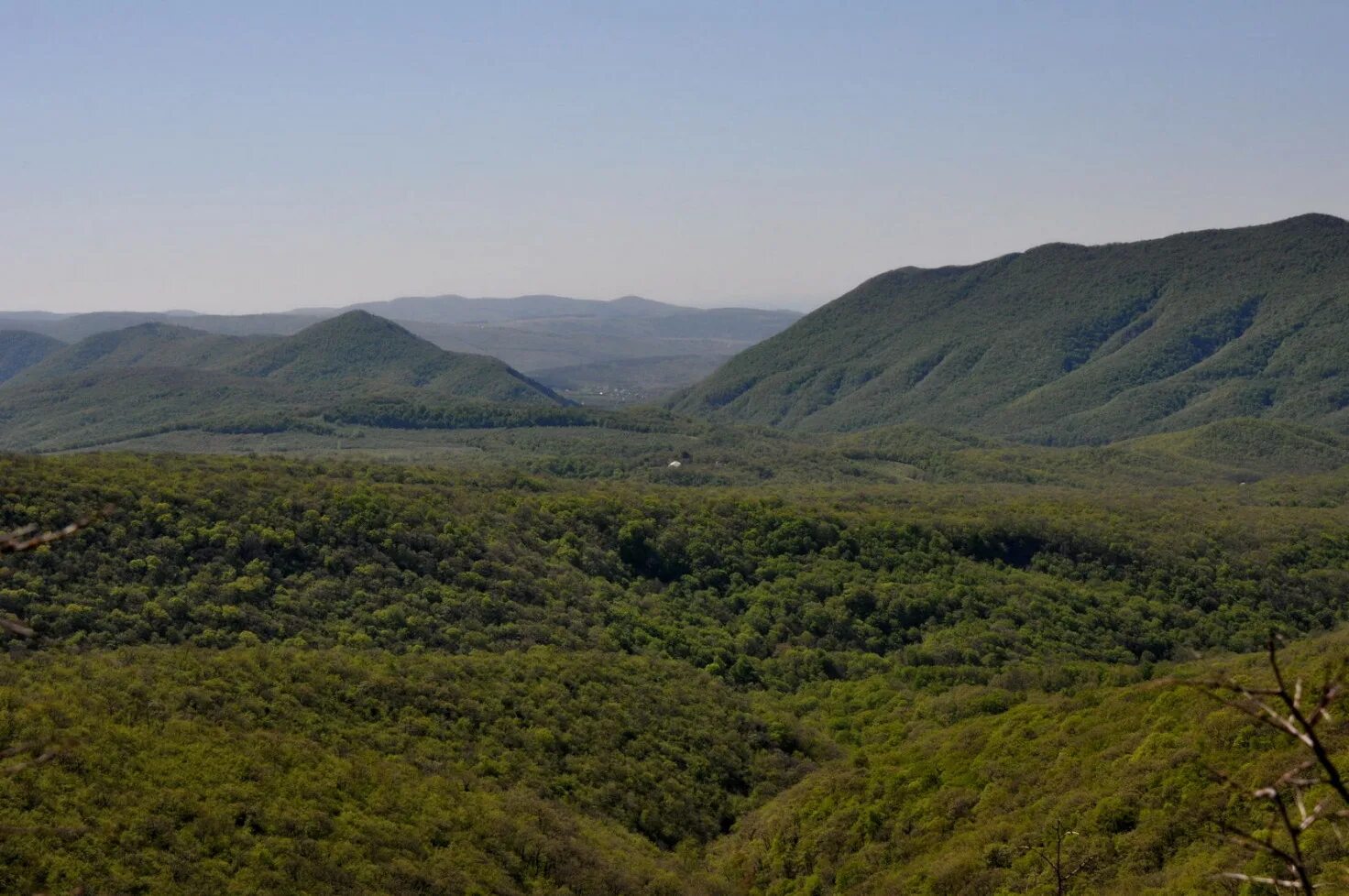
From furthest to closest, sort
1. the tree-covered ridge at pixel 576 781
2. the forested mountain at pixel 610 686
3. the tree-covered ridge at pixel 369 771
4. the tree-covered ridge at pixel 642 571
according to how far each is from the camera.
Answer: the tree-covered ridge at pixel 642 571, the forested mountain at pixel 610 686, the tree-covered ridge at pixel 369 771, the tree-covered ridge at pixel 576 781

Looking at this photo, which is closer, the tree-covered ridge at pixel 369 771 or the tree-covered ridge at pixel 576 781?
the tree-covered ridge at pixel 576 781

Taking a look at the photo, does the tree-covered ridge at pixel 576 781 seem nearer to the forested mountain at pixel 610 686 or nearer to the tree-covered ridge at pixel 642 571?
the forested mountain at pixel 610 686

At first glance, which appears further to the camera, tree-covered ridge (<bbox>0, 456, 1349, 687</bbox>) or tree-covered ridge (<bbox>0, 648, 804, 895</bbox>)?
tree-covered ridge (<bbox>0, 456, 1349, 687</bbox>)

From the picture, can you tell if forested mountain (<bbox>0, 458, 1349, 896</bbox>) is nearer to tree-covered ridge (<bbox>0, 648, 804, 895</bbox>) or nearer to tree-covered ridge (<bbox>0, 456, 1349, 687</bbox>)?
tree-covered ridge (<bbox>0, 648, 804, 895</bbox>)

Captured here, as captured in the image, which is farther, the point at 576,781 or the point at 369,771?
the point at 576,781

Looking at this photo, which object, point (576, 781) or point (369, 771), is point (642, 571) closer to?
point (576, 781)

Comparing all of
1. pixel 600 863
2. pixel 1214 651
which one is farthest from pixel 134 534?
pixel 1214 651

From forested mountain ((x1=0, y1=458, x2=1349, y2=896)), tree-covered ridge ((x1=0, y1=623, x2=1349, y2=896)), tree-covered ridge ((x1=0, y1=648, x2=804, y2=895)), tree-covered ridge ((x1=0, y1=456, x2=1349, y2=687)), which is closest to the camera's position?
tree-covered ridge ((x1=0, y1=623, x2=1349, y2=896))

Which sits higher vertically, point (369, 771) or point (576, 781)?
point (369, 771)

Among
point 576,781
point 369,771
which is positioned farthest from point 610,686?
point 369,771

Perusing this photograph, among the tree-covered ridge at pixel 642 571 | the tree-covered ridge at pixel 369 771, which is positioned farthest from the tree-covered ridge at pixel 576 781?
the tree-covered ridge at pixel 642 571

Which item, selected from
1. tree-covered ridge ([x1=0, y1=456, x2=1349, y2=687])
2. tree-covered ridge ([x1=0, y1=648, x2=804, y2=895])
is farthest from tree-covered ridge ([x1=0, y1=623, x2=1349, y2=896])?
tree-covered ridge ([x1=0, y1=456, x2=1349, y2=687])
